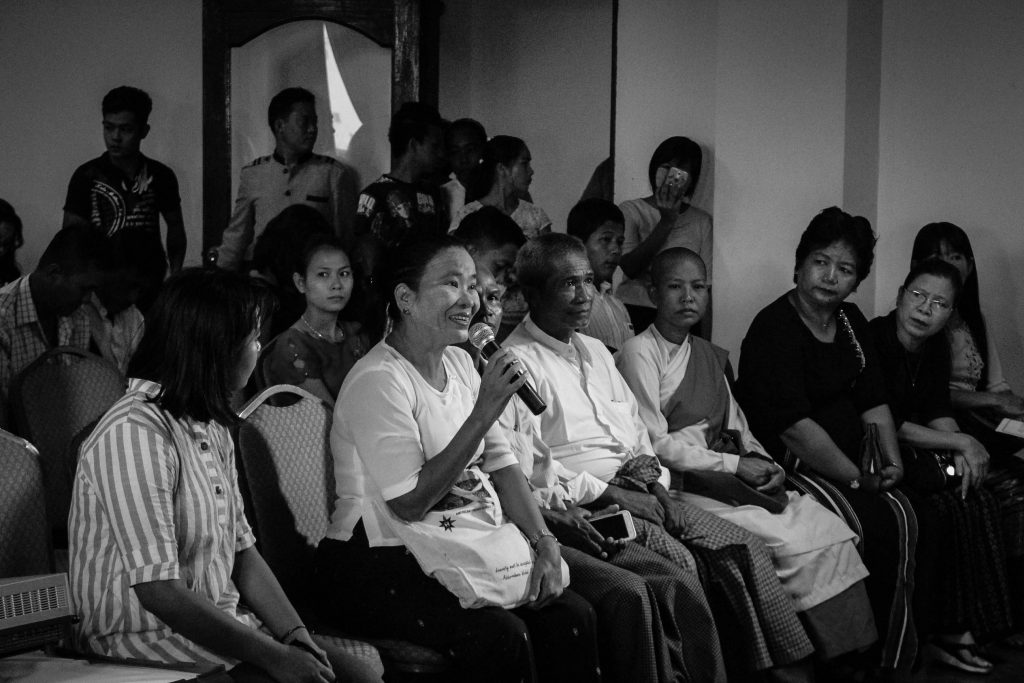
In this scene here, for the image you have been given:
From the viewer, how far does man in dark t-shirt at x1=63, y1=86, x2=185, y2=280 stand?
4.77 metres

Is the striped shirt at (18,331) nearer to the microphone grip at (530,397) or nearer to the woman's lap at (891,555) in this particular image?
the microphone grip at (530,397)

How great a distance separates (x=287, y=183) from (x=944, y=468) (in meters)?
2.71

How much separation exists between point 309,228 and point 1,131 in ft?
9.03

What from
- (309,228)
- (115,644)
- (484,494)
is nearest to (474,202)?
(309,228)

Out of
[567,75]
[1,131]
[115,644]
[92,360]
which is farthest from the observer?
[567,75]

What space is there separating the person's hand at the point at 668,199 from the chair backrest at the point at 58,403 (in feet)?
8.30

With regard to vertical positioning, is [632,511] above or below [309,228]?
below

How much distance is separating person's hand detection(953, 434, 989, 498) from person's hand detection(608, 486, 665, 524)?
1.26 metres

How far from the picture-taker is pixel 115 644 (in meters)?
1.89

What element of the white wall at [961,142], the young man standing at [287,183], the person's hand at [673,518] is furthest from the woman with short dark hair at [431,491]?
the white wall at [961,142]

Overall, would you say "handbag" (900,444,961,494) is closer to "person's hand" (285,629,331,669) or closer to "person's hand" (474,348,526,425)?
Answer: "person's hand" (474,348,526,425)

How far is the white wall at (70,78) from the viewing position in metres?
5.82

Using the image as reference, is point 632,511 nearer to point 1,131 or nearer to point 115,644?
point 115,644

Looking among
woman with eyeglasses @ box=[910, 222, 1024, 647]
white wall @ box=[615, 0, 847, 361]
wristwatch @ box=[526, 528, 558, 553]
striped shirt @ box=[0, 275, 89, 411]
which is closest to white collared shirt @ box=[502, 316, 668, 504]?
wristwatch @ box=[526, 528, 558, 553]
